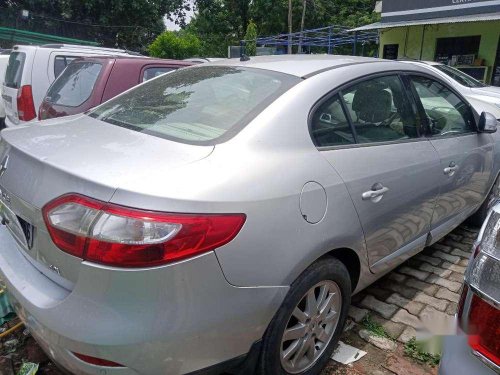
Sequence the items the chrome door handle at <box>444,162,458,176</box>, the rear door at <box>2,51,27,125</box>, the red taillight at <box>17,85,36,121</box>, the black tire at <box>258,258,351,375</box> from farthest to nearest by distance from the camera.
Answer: the rear door at <box>2,51,27,125</box> < the red taillight at <box>17,85,36,121</box> < the chrome door handle at <box>444,162,458,176</box> < the black tire at <box>258,258,351,375</box>

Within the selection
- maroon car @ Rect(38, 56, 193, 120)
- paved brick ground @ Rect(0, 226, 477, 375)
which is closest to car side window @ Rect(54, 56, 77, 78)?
maroon car @ Rect(38, 56, 193, 120)

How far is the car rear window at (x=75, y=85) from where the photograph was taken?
183 inches

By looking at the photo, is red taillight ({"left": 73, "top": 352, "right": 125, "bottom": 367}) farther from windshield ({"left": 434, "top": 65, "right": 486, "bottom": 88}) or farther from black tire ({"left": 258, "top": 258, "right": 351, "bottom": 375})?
windshield ({"left": 434, "top": 65, "right": 486, "bottom": 88})

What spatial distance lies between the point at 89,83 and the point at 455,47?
13.7 meters

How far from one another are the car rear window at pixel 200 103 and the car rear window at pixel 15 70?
3.86 m

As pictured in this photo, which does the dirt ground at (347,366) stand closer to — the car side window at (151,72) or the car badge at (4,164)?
the car badge at (4,164)

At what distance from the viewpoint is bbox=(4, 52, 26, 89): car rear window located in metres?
5.68

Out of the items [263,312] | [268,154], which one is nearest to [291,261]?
[263,312]

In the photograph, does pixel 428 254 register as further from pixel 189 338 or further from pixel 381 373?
pixel 189 338

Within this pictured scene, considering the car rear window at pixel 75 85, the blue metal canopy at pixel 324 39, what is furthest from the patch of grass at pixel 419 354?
the blue metal canopy at pixel 324 39

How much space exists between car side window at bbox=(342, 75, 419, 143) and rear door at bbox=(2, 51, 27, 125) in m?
4.83

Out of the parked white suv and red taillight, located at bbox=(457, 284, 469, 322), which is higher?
the parked white suv

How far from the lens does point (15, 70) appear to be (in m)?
5.90

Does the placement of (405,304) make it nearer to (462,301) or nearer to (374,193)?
(374,193)
